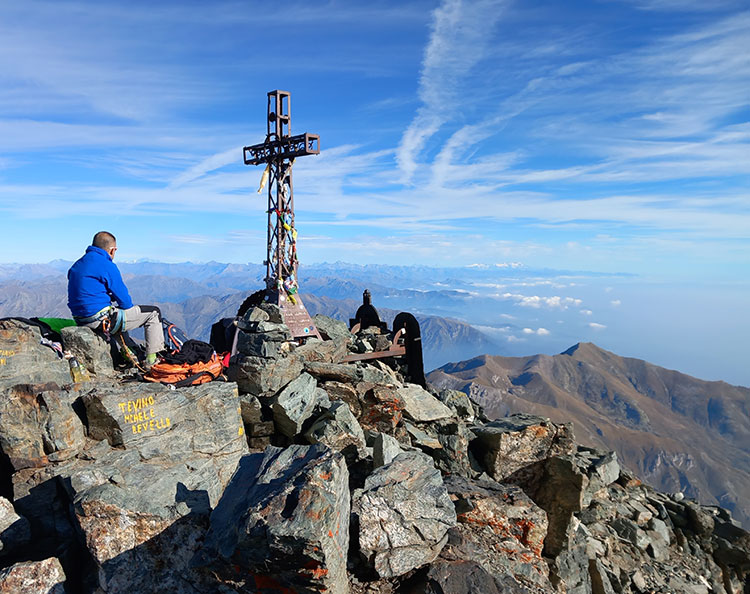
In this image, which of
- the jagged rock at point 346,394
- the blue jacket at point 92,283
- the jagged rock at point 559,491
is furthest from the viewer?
the jagged rock at point 346,394

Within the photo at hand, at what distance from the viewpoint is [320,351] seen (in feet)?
50.4

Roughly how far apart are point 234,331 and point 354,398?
5.30m

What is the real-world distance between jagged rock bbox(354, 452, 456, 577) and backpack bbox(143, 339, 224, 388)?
18.3 feet

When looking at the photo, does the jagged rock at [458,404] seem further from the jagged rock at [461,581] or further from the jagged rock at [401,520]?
the jagged rock at [461,581]

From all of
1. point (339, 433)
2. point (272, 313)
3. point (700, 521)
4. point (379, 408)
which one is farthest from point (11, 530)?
point (700, 521)

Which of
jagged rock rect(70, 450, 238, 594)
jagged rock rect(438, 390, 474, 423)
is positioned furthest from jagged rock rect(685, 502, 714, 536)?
jagged rock rect(70, 450, 238, 594)

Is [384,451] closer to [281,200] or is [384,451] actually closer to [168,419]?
[168,419]

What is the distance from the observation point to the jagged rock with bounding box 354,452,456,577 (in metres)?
6.30

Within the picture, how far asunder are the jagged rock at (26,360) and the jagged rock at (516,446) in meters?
10.3

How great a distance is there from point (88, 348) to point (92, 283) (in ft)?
5.25

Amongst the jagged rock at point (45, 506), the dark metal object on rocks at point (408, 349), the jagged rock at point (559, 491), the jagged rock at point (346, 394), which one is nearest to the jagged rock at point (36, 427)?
the jagged rock at point (45, 506)

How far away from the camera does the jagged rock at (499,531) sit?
7.13m

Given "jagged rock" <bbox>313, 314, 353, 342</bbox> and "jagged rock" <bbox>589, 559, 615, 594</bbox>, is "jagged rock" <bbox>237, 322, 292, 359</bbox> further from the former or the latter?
"jagged rock" <bbox>589, 559, 615, 594</bbox>

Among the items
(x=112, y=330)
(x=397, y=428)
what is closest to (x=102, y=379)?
(x=112, y=330)
